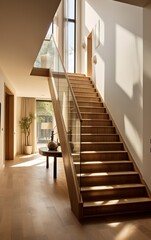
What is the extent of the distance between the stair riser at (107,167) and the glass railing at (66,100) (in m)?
0.43

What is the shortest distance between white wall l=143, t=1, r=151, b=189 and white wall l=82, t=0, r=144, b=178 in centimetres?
23

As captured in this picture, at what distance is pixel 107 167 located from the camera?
4.21 m

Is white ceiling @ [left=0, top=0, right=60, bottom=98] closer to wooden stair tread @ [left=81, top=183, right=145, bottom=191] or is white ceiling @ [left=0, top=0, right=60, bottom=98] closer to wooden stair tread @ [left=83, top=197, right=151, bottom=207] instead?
wooden stair tread @ [left=81, top=183, right=145, bottom=191]

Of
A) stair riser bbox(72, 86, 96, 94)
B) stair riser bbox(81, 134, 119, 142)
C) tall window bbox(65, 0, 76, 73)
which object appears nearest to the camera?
stair riser bbox(81, 134, 119, 142)

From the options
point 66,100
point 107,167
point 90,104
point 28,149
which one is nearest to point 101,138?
point 107,167

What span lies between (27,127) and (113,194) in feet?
24.8

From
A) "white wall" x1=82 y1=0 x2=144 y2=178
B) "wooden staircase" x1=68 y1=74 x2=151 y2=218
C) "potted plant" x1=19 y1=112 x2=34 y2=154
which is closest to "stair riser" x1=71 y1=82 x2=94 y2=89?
"white wall" x1=82 y1=0 x2=144 y2=178

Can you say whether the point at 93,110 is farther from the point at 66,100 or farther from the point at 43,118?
the point at 43,118

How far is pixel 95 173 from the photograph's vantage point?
405 centimetres

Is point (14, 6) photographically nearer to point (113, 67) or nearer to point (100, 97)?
point (113, 67)

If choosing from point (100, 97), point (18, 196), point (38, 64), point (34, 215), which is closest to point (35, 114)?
point (38, 64)

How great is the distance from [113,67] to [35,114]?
20.9ft

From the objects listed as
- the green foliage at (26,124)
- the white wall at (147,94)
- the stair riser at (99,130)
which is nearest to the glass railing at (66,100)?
the stair riser at (99,130)

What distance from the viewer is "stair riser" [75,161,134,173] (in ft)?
13.4
